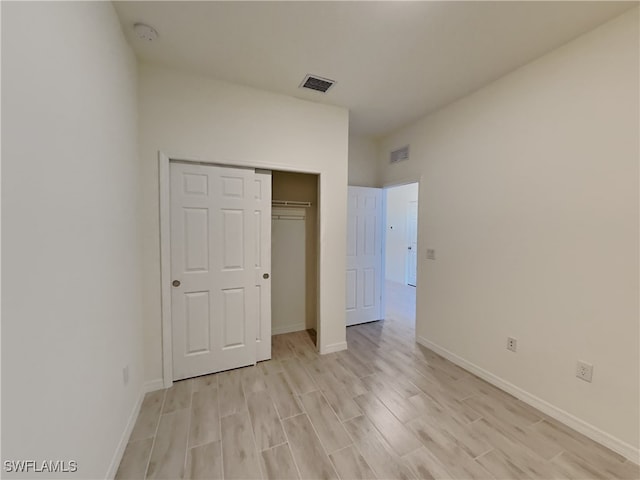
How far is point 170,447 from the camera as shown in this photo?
5.45 ft

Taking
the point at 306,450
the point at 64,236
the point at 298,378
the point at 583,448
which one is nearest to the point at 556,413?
the point at 583,448

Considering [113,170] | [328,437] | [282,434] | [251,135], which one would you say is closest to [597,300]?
[328,437]

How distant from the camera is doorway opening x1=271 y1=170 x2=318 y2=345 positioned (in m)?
3.30

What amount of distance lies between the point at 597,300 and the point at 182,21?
10.9ft

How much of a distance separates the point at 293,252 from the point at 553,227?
2.59 metres

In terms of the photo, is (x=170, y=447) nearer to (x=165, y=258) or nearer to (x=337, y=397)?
(x=337, y=397)

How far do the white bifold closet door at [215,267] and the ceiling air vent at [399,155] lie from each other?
195 cm

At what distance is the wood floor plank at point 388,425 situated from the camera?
1.68 meters

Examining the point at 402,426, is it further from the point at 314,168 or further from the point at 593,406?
the point at 314,168

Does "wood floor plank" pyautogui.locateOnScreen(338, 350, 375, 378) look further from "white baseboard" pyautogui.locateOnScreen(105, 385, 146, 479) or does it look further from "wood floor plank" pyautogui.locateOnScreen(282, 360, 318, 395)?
"white baseboard" pyautogui.locateOnScreen(105, 385, 146, 479)

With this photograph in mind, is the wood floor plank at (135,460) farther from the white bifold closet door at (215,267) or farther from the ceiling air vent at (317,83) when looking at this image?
the ceiling air vent at (317,83)

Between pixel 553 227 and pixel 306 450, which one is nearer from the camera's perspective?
pixel 306 450

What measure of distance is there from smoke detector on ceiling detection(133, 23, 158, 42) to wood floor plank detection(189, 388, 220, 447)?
2.74m

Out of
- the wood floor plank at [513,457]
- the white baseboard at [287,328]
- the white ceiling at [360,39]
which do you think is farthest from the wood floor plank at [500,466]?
the white ceiling at [360,39]
